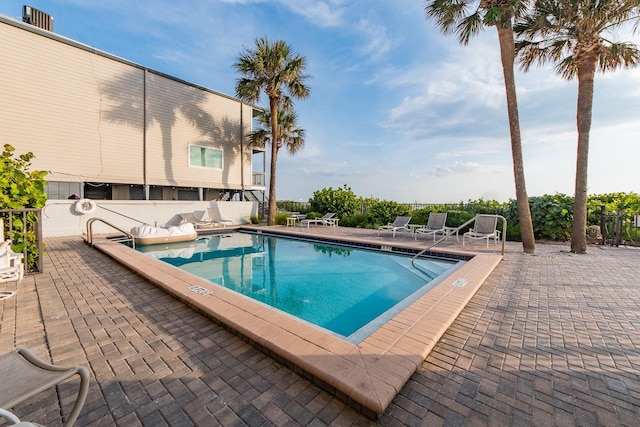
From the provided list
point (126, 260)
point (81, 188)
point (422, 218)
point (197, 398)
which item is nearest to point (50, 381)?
point (197, 398)

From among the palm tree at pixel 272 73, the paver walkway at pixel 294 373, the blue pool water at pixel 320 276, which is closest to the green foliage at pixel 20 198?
the paver walkway at pixel 294 373

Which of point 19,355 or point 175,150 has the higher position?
point 175,150

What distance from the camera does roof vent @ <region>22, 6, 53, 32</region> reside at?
33.7 ft

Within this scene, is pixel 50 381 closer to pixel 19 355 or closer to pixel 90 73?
pixel 19 355

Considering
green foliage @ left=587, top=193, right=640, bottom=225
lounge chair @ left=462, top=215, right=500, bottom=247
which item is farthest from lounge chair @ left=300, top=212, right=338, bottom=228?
green foliage @ left=587, top=193, right=640, bottom=225

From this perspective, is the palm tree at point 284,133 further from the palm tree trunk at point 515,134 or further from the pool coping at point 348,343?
the pool coping at point 348,343

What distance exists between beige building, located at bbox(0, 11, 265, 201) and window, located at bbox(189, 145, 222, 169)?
5 centimetres

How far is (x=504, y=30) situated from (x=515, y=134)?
277 centimetres

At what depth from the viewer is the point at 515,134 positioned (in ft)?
25.1

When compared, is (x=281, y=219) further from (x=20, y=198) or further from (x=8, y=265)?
(x=8, y=265)

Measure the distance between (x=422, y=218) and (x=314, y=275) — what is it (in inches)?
299

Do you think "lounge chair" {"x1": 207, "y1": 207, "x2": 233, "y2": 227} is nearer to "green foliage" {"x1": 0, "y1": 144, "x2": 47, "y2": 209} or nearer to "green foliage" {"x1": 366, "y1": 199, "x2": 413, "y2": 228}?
"green foliage" {"x1": 366, "y1": 199, "x2": 413, "y2": 228}

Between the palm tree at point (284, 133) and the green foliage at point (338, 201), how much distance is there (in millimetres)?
3192

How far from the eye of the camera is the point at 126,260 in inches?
217
